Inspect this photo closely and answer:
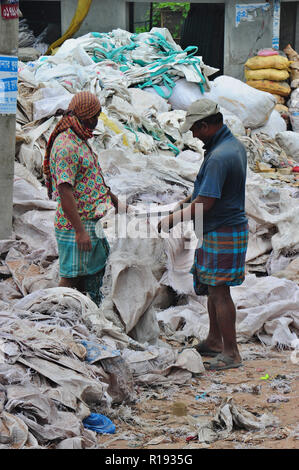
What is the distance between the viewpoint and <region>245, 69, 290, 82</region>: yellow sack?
13200mm

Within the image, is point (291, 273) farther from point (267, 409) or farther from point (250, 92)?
point (250, 92)

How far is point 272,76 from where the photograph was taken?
13.2 metres

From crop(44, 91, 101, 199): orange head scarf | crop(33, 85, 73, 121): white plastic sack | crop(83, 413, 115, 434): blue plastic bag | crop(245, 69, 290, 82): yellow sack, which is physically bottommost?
crop(83, 413, 115, 434): blue plastic bag

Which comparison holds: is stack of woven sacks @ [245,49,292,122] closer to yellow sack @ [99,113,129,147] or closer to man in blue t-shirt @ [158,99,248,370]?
yellow sack @ [99,113,129,147]

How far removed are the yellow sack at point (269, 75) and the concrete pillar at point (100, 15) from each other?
350 centimetres

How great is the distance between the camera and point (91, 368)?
3.45m

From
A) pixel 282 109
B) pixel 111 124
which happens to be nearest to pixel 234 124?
pixel 111 124

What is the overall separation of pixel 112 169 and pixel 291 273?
2.19 metres

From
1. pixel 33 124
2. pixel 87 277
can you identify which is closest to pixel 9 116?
pixel 87 277

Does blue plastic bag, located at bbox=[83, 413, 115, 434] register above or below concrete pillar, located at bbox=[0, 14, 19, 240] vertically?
below

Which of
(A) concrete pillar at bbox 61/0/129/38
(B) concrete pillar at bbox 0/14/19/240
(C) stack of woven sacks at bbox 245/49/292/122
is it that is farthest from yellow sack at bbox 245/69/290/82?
(B) concrete pillar at bbox 0/14/19/240

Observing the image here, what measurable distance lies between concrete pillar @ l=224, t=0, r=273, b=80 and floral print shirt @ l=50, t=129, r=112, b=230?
38.7ft

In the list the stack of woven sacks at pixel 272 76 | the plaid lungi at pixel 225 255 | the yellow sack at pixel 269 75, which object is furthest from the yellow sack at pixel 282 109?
the plaid lungi at pixel 225 255
